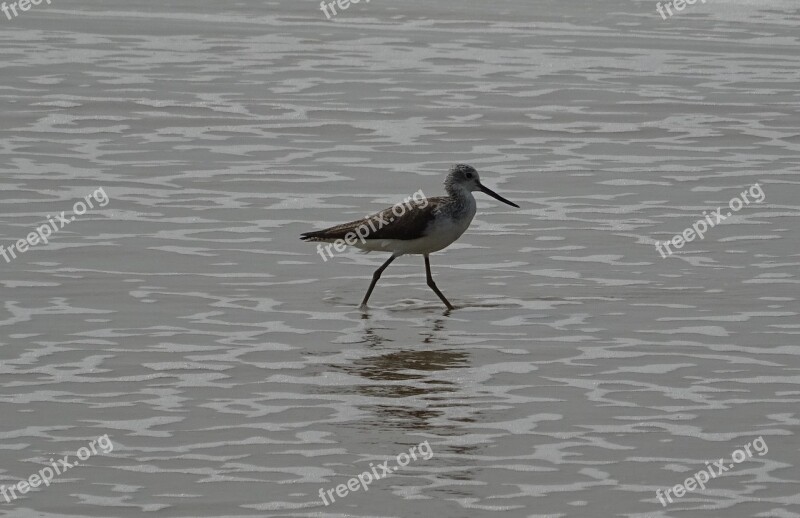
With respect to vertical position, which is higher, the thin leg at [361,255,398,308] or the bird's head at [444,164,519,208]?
the bird's head at [444,164,519,208]

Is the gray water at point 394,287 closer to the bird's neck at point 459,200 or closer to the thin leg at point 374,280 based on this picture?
the thin leg at point 374,280

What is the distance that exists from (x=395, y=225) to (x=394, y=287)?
2.34 feet

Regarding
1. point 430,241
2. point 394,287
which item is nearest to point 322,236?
point 394,287

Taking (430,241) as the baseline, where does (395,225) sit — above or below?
above

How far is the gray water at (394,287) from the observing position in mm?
7879

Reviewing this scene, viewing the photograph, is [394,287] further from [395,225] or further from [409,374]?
[409,374]

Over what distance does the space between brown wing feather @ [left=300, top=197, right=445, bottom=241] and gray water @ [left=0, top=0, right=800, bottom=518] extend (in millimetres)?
394

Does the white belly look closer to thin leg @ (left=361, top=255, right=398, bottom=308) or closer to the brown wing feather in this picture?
the brown wing feather

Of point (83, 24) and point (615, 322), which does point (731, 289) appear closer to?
point (615, 322)

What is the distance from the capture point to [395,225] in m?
11.9

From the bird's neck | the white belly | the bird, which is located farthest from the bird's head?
the white belly

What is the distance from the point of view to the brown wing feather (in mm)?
11852

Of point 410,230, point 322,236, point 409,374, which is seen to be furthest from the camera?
point 322,236

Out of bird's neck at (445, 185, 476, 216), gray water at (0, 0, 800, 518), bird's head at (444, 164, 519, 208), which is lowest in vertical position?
gray water at (0, 0, 800, 518)
